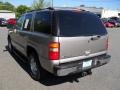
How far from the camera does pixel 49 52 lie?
16.5 feet

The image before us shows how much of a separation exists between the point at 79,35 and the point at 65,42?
0.46 meters

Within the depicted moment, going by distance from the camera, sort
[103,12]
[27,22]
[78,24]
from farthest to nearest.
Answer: [103,12] < [27,22] < [78,24]

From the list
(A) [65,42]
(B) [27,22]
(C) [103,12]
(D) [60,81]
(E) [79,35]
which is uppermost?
(C) [103,12]

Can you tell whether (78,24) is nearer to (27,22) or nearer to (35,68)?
(35,68)

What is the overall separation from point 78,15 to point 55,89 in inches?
77.1

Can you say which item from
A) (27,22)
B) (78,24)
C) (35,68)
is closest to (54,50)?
(78,24)

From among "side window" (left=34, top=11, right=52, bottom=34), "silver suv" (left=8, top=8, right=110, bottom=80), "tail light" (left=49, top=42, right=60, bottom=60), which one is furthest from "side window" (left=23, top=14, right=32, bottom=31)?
"tail light" (left=49, top=42, right=60, bottom=60)

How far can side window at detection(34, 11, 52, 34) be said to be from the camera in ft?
17.3

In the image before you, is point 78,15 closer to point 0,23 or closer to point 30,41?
point 30,41

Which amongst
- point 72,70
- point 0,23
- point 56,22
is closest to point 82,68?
point 72,70

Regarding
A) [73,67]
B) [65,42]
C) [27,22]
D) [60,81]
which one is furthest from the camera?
[27,22]

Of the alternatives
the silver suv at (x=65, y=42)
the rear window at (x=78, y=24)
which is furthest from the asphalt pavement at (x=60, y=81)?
the rear window at (x=78, y=24)

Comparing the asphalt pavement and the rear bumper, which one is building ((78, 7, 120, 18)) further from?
the rear bumper

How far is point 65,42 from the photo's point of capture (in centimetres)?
495
